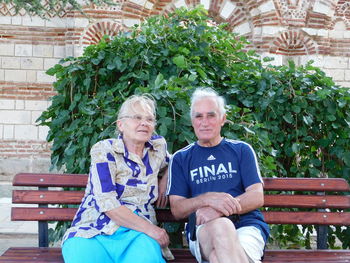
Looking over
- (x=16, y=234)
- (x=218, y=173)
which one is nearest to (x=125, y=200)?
(x=218, y=173)

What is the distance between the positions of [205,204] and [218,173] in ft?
0.85

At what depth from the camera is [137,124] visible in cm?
320

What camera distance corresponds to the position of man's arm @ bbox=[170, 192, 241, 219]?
297cm

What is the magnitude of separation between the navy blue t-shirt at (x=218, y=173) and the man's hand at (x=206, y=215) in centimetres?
23

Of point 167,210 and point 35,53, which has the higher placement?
point 35,53

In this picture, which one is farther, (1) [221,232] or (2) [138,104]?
(2) [138,104]

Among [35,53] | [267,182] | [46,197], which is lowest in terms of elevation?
[46,197]

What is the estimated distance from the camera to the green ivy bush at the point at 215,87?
4.19m

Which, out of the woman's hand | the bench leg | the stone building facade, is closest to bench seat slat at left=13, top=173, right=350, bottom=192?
the bench leg

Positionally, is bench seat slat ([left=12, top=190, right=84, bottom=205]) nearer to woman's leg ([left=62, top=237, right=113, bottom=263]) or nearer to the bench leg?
woman's leg ([left=62, top=237, right=113, bottom=263])

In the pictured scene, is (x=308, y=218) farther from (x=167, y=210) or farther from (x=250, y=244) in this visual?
(x=167, y=210)

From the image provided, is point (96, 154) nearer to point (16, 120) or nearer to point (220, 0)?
point (16, 120)

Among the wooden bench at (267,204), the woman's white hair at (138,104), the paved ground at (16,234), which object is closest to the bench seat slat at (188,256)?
the wooden bench at (267,204)

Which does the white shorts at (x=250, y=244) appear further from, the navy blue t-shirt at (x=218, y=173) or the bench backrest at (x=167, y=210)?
the bench backrest at (x=167, y=210)
